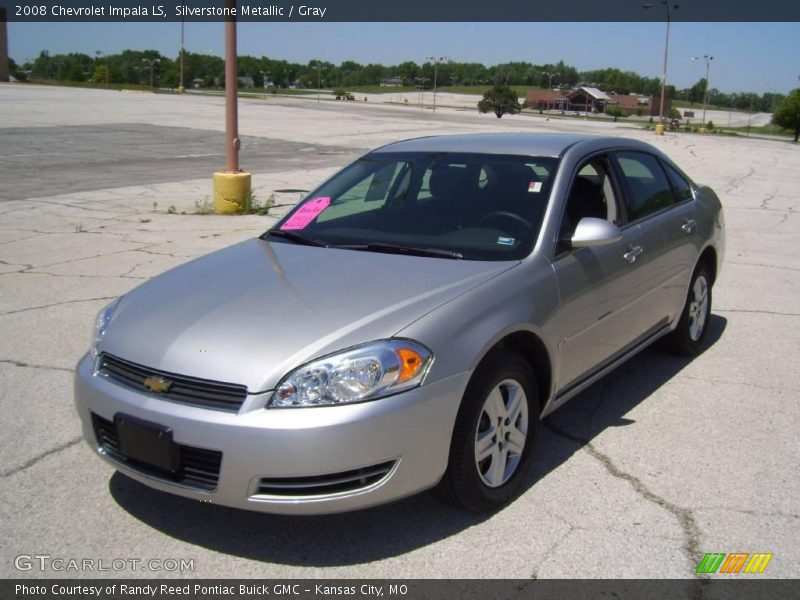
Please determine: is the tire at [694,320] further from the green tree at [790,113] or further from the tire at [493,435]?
the green tree at [790,113]

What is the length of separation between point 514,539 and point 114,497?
1732mm

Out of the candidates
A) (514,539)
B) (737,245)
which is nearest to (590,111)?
(737,245)

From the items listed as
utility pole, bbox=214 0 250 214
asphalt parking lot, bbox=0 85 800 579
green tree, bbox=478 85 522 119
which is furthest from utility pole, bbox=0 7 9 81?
asphalt parking lot, bbox=0 85 800 579

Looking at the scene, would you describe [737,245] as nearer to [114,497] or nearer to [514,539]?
[514,539]

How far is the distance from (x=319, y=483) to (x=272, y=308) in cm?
A: 77

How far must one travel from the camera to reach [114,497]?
11.9 ft

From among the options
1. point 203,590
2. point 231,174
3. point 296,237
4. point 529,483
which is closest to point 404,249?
point 296,237

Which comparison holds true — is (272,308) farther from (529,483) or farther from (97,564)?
(529,483)

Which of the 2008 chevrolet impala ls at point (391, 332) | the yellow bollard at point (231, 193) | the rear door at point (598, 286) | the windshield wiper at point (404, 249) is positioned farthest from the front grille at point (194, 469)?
the yellow bollard at point (231, 193)

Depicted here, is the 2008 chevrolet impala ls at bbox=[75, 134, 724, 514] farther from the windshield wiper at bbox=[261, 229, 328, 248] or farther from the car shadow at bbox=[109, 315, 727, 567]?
the car shadow at bbox=[109, 315, 727, 567]

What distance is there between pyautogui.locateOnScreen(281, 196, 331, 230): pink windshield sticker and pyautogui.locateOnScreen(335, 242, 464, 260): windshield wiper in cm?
48

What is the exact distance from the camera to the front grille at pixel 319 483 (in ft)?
9.73

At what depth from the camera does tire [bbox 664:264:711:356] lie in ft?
18.3

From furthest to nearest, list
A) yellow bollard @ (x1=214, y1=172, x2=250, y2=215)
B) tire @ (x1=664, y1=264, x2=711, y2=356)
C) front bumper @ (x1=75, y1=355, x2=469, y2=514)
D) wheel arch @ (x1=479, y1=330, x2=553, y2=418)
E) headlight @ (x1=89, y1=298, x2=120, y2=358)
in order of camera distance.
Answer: yellow bollard @ (x1=214, y1=172, x2=250, y2=215), tire @ (x1=664, y1=264, x2=711, y2=356), wheel arch @ (x1=479, y1=330, x2=553, y2=418), headlight @ (x1=89, y1=298, x2=120, y2=358), front bumper @ (x1=75, y1=355, x2=469, y2=514)
